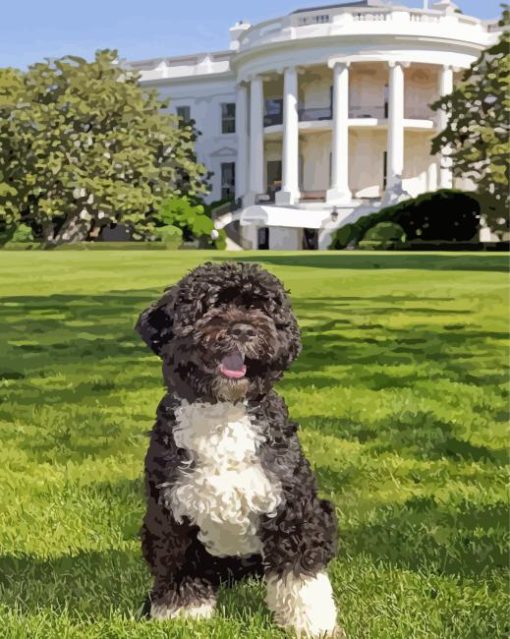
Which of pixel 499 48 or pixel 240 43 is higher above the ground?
pixel 240 43

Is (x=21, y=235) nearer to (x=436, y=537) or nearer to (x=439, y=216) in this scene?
(x=439, y=216)

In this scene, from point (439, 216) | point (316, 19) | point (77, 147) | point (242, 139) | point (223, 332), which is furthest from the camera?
point (242, 139)

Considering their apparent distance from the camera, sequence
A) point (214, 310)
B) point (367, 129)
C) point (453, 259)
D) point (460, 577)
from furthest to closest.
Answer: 1. point (367, 129)
2. point (453, 259)
3. point (460, 577)
4. point (214, 310)

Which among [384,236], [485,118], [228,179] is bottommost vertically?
[384,236]

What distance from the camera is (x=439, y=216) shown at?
42.0 meters

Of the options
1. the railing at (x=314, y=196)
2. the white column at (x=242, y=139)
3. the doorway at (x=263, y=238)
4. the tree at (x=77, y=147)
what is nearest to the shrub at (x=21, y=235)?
the tree at (x=77, y=147)

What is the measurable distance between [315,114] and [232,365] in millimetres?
55836

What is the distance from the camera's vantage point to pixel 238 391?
2875mm

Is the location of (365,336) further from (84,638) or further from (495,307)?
(84,638)

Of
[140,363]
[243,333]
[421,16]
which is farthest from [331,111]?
[243,333]

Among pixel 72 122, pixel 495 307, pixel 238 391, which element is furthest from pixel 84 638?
pixel 72 122

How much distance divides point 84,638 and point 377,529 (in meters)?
1.62

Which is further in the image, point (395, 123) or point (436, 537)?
point (395, 123)

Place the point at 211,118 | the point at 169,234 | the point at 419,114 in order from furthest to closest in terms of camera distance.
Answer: the point at 211,118
the point at 419,114
the point at 169,234
